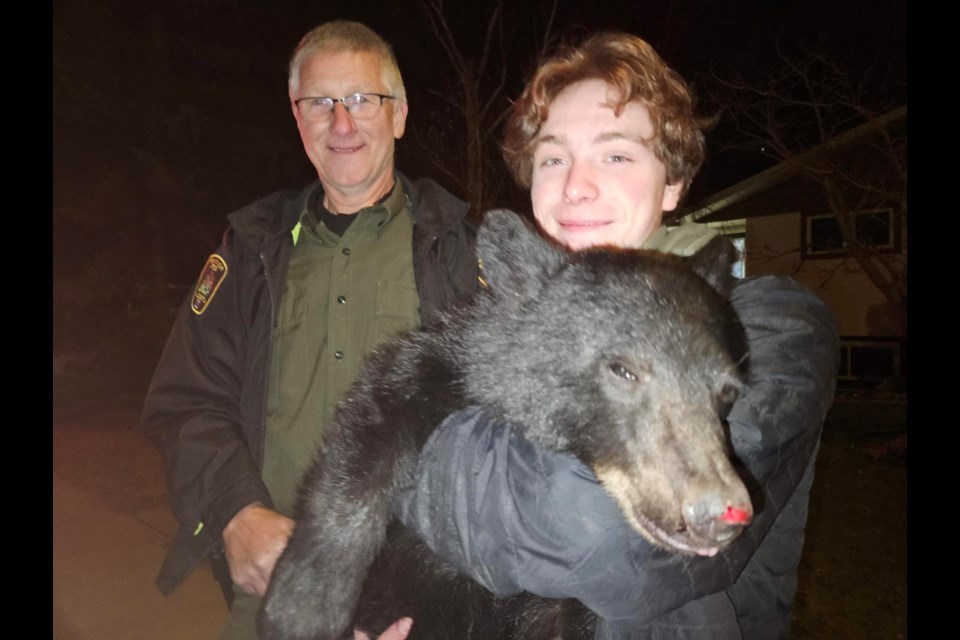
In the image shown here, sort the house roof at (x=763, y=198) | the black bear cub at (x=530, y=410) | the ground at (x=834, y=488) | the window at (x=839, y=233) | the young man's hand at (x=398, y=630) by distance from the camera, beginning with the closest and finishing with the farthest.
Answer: the black bear cub at (x=530, y=410), the young man's hand at (x=398, y=630), the ground at (x=834, y=488), the window at (x=839, y=233), the house roof at (x=763, y=198)

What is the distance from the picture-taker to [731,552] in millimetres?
1388

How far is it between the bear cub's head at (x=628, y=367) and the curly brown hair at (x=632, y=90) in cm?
33

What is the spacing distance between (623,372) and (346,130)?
144 cm

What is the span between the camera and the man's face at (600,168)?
1.93 metres

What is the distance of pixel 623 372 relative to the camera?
5.41 feet

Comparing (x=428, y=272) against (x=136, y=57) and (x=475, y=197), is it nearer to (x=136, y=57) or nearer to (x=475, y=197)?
(x=475, y=197)

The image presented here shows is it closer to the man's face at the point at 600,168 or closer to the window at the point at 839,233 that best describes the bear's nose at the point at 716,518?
the man's face at the point at 600,168

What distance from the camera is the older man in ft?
6.91

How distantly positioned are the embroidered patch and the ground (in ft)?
11.4

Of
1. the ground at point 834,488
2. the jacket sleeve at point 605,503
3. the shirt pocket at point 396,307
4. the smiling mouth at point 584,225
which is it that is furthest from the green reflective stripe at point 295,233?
the ground at point 834,488

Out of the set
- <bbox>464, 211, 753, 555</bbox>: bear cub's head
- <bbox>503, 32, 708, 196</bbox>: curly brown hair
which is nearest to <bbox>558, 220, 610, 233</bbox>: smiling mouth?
<bbox>464, 211, 753, 555</bbox>: bear cub's head

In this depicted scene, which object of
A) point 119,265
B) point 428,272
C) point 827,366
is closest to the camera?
point 827,366
